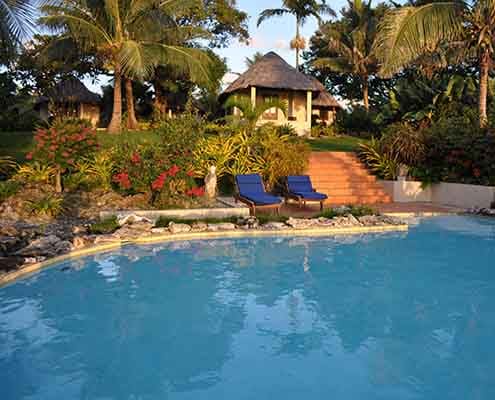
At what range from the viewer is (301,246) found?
28.0 ft

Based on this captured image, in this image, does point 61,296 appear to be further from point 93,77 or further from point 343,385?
point 93,77

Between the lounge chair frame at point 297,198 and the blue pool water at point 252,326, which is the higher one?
the lounge chair frame at point 297,198

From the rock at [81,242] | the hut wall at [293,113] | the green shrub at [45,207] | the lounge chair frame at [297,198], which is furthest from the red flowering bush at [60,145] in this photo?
the hut wall at [293,113]

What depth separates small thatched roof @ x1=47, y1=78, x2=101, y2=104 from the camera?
27484 millimetres

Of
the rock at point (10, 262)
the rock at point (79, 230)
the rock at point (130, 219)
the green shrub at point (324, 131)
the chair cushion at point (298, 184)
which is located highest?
the green shrub at point (324, 131)

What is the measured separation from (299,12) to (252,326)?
1184 inches

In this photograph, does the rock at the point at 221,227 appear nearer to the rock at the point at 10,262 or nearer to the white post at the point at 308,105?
the rock at the point at 10,262

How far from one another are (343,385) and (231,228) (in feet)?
18.3

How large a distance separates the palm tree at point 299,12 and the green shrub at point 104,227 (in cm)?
2469

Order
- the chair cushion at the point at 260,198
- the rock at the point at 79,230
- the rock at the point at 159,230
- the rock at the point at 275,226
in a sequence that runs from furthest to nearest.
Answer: the chair cushion at the point at 260,198
the rock at the point at 275,226
the rock at the point at 159,230
the rock at the point at 79,230

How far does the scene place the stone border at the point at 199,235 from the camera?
6.60 m

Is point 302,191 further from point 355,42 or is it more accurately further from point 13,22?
point 355,42

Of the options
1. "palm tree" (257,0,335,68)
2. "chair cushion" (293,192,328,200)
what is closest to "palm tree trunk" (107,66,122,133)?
"chair cushion" (293,192,328,200)

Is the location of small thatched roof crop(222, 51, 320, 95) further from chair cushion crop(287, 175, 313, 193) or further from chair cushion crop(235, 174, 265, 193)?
chair cushion crop(235, 174, 265, 193)
